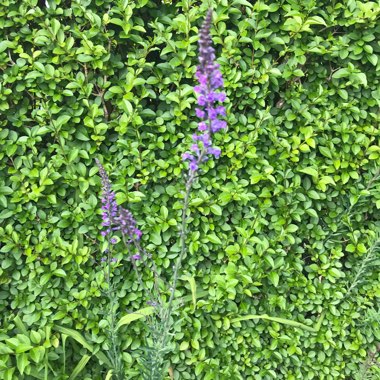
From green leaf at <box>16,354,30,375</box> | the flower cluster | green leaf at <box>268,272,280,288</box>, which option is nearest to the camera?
the flower cluster

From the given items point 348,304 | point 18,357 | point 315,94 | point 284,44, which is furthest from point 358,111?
point 18,357

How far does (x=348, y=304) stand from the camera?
290 cm

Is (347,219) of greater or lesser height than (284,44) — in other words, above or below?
below

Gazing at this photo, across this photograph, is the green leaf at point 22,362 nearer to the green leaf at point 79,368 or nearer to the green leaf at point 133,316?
the green leaf at point 79,368

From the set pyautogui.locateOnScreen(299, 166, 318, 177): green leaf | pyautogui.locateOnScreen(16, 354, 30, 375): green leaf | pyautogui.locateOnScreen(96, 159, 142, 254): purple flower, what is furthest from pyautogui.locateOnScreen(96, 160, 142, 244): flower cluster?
pyautogui.locateOnScreen(299, 166, 318, 177): green leaf

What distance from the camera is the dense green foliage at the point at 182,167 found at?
2355 mm

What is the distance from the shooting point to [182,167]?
2.51 metres

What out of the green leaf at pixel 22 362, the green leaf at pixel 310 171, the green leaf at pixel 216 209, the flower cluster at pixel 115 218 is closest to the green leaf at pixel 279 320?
the green leaf at pixel 216 209

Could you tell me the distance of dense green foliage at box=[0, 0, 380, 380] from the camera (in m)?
2.36

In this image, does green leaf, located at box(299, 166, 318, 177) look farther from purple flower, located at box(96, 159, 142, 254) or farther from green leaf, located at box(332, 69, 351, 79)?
purple flower, located at box(96, 159, 142, 254)

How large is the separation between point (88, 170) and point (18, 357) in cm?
120

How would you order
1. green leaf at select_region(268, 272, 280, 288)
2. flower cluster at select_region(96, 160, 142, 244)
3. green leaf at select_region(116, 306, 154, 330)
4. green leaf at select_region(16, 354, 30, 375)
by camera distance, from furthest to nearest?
green leaf at select_region(268, 272, 280, 288), green leaf at select_region(116, 306, 154, 330), green leaf at select_region(16, 354, 30, 375), flower cluster at select_region(96, 160, 142, 244)

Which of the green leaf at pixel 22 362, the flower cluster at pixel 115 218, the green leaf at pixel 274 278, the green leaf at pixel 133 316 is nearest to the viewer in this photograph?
the flower cluster at pixel 115 218

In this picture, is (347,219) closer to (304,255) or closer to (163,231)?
(304,255)
